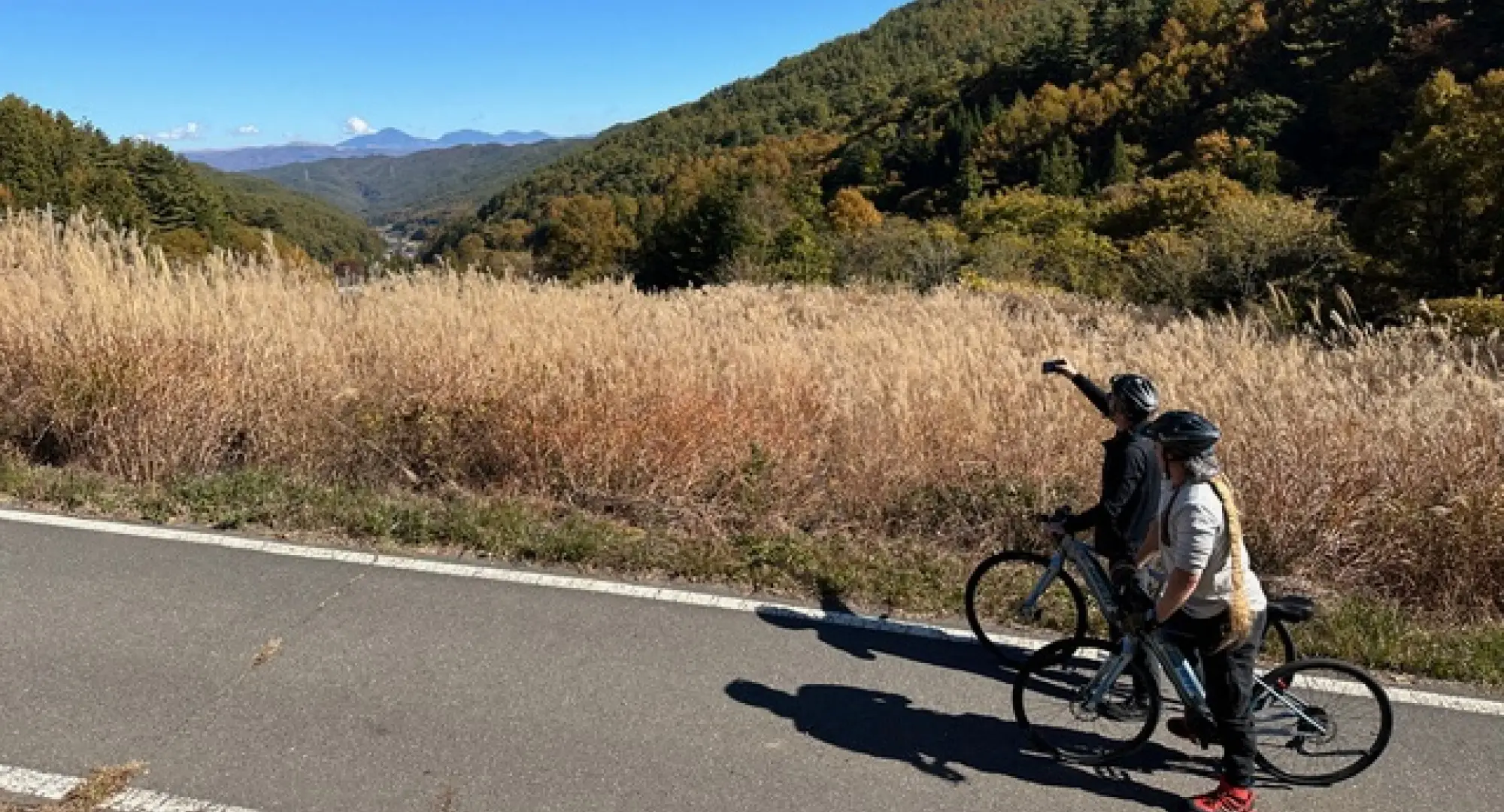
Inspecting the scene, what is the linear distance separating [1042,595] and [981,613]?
31cm

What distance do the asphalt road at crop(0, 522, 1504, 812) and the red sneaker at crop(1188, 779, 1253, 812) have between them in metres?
0.12

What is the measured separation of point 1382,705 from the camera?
2945mm

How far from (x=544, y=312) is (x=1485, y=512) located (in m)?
6.27

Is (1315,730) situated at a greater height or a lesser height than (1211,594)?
lesser

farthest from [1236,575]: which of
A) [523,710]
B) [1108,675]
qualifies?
[523,710]

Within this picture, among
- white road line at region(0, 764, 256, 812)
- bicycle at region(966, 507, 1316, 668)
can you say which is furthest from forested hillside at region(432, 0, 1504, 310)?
bicycle at region(966, 507, 1316, 668)

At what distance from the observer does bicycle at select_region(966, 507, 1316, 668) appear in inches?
136

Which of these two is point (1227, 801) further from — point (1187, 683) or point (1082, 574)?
point (1082, 574)

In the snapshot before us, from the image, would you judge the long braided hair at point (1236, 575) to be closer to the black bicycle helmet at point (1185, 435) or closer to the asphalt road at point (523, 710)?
the black bicycle helmet at point (1185, 435)

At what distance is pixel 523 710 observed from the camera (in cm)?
323

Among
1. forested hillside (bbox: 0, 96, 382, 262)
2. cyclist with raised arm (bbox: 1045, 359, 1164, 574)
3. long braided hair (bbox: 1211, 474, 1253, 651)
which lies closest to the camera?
long braided hair (bbox: 1211, 474, 1253, 651)

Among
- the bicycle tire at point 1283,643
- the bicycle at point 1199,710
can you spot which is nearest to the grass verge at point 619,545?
the bicycle tire at point 1283,643

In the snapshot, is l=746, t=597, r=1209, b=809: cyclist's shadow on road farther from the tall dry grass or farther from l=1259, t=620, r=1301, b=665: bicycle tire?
the tall dry grass

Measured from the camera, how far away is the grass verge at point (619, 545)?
3900 mm
